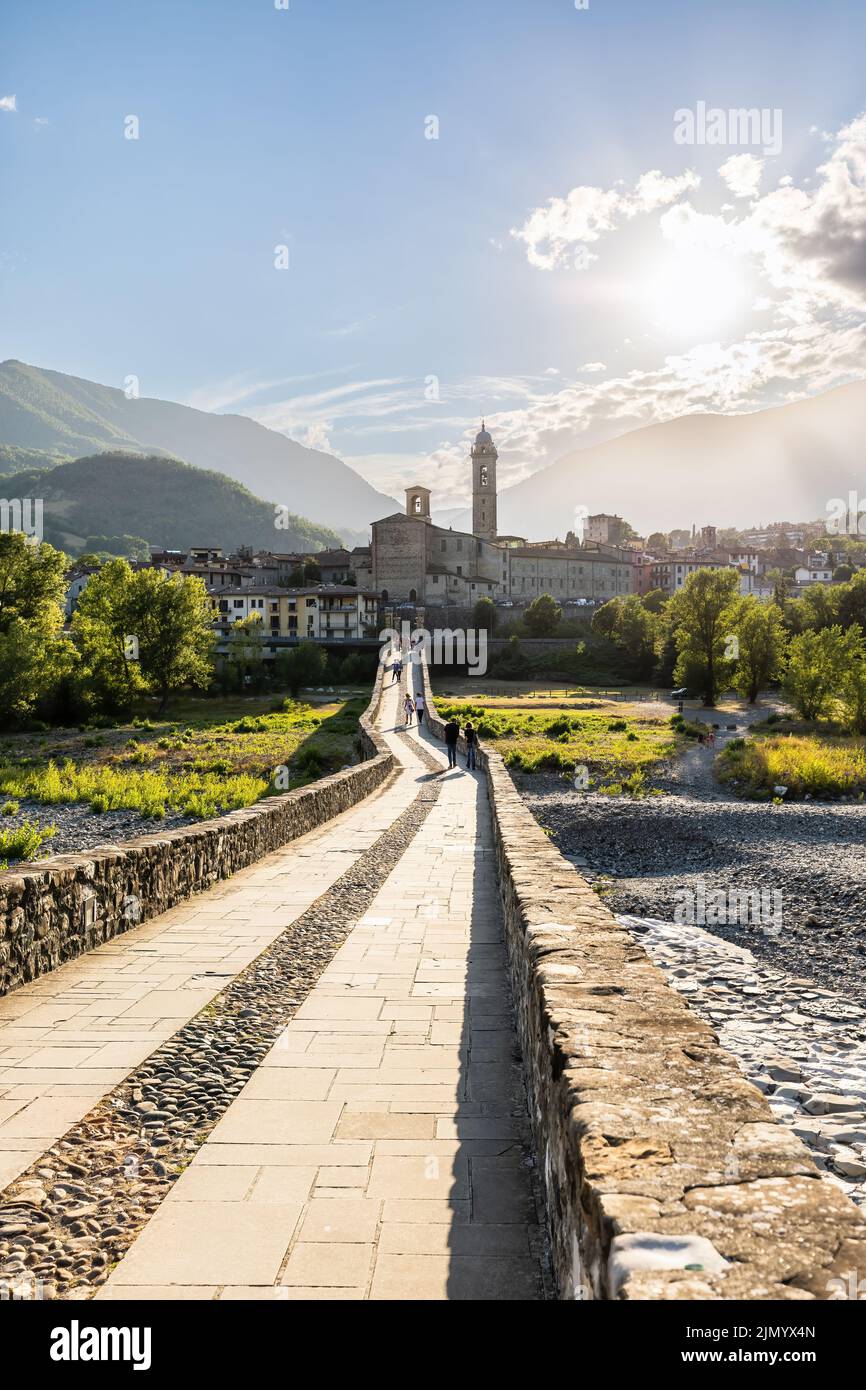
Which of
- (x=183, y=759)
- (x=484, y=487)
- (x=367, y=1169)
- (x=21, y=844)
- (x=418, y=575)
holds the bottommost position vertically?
(x=183, y=759)

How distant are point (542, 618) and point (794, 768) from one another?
68.2 metres

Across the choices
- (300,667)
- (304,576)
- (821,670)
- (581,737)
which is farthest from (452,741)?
(304,576)

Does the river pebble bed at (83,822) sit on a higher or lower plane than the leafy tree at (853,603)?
lower

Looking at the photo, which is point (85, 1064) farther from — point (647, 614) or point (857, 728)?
point (647, 614)

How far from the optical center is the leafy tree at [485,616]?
3907 inches

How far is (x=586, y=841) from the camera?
24.5 meters

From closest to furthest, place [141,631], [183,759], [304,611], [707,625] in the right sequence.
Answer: [183,759] < [707,625] < [141,631] < [304,611]

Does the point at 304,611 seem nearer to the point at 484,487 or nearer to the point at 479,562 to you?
the point at 479,562

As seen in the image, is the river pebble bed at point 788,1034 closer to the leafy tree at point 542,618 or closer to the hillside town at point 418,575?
the hillside town at point 418,575

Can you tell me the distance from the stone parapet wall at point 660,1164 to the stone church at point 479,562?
100607mm

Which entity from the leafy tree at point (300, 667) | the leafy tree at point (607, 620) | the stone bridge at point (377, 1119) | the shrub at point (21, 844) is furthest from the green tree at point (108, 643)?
the leafy tree at point (607, 620)

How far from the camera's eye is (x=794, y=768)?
3319 cm
